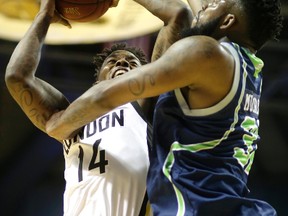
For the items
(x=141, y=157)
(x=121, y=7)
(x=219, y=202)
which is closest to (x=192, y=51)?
Result: (x=219, y=202)

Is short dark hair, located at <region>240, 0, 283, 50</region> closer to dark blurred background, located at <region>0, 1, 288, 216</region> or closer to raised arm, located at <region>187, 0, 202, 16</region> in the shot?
raised arm, located at <region>187, 0, 202, 16</region>

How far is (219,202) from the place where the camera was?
2.06 metres

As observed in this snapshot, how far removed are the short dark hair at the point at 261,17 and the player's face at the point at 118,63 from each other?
3.02 feet

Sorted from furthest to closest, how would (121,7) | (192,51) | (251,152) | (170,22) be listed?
(121,7) < (170,22) < (251,152) < (192,51)

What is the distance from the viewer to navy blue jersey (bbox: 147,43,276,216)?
209 cm

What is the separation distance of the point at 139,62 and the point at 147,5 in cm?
65

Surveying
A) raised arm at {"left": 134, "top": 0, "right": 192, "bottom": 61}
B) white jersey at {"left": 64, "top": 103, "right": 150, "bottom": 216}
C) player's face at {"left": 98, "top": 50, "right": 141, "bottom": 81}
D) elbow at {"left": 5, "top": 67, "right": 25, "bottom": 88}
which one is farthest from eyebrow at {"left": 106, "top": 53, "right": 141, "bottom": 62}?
elbow at {"left": 5, "top": 67, "right": 25, "bottom": 88}

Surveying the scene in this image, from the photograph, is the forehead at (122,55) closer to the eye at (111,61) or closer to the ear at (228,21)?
the eye at (111,61)

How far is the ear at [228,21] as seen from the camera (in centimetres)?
227

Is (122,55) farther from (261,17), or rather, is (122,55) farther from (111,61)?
(261,17)

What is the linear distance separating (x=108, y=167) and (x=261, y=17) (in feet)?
3.06

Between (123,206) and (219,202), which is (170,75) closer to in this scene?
(219,202)

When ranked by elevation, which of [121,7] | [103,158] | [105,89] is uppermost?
[105,89]

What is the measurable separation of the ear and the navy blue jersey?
0.43 feet
